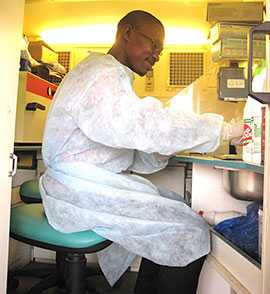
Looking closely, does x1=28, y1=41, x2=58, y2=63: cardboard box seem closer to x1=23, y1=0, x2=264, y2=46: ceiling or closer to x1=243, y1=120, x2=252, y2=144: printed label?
x1=23, y1=0, x2=264, y2=46: ceiling

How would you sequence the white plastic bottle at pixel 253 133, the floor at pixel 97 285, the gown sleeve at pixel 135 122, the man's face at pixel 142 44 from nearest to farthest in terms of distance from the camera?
the white plastic bottle at pixel 253 133
the gown sleeve at pixel 135 122
the man's face at pixel 142 44
the floor at pixel 97 285

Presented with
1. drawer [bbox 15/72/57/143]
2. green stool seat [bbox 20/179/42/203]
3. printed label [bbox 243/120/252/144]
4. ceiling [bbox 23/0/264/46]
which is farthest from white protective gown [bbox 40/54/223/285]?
ceiling [bbox 23/0/264/46]

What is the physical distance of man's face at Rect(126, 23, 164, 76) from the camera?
1.24 m

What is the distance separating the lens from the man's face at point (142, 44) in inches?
48.6

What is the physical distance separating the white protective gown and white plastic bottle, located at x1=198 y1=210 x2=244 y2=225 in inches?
4.9

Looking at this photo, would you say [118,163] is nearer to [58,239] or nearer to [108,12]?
[58,239]

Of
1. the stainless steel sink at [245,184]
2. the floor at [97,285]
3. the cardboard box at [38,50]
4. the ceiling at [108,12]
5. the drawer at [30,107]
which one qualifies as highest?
the ceiling at [108,12]

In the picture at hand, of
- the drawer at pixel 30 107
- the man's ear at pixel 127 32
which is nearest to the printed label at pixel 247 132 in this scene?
the man's ear at pixel 127 32

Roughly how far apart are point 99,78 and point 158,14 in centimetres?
121

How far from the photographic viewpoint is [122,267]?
1.24 metres

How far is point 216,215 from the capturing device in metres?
1.26

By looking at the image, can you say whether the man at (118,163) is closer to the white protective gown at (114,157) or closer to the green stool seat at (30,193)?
the white protective gown at (114,157)

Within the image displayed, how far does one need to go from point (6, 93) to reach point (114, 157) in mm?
A: 436

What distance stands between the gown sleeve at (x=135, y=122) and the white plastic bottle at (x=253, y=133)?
0.42 ft
